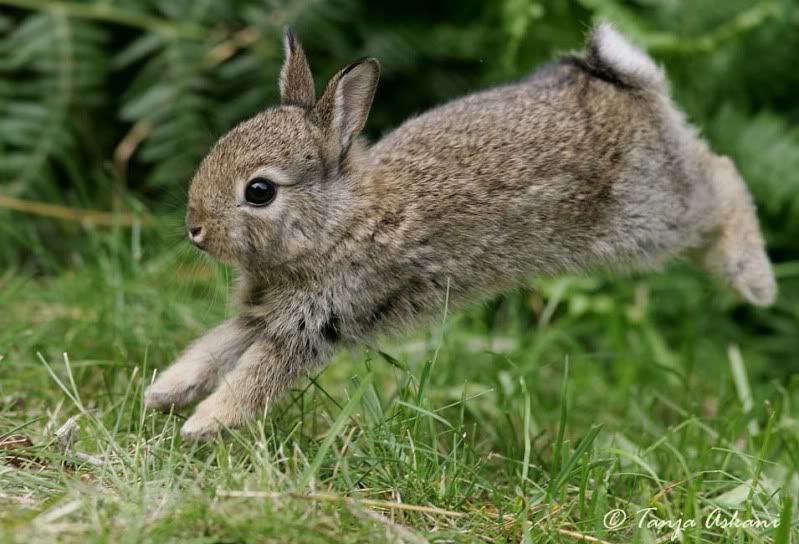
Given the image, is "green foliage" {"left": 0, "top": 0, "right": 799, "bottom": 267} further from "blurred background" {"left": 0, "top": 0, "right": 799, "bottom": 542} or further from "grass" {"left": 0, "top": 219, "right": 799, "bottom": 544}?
"grass" {"left": 0, "top": 219, "right": 799, "bottom": 544}

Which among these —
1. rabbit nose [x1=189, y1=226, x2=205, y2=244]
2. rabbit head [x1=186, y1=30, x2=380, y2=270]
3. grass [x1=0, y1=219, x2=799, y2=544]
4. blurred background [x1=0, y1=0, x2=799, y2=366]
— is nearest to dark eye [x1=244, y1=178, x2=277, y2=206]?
rabbit head [x1=186, y1=30, x2=380, y2=270]

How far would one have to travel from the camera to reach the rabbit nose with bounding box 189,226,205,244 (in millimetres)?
3656

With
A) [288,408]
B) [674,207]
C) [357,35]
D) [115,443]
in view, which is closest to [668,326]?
[674,207]

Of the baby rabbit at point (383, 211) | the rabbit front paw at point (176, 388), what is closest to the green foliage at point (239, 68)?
the baby rabbit at point (383, 211)

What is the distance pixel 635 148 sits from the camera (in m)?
4.19

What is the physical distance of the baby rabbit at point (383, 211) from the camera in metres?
3.69

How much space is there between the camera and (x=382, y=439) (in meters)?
3.43

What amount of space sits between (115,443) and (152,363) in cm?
117

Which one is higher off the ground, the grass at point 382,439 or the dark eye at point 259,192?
the dark eye at point 259,192

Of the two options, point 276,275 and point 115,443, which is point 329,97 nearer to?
point 276,275

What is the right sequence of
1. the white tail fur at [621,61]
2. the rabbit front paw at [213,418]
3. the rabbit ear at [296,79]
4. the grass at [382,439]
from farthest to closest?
the white tail fur at [621,61] < the rabbit ear at [296,79] < the rabbit front paw at [213,418] < the grass at [382,439]

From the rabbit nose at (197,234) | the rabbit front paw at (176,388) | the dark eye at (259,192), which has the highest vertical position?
the dark eye at (259,192)

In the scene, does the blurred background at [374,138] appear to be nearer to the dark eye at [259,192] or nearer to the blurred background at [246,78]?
the blurred background at [246,78]

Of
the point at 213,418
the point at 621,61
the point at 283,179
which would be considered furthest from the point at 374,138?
the point at 213,418
